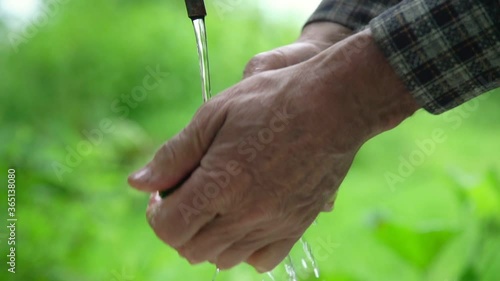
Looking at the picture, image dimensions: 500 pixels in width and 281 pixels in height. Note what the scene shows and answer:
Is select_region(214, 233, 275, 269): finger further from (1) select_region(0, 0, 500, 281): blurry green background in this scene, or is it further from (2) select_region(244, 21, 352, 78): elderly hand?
(1) select_region(0, 0, 500, 281): blurry green background

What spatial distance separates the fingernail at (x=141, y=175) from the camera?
59 cm

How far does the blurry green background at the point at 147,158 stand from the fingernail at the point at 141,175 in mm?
592

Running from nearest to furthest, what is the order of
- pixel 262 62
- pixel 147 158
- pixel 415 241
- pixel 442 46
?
pixel 442 46, pixel 262 62, pixel 415 241, pixel 147 158

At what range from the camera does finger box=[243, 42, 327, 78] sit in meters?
0.71

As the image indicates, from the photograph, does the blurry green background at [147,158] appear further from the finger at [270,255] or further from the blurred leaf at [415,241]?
the finger at [270,255]

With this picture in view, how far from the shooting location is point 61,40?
7.16 feet

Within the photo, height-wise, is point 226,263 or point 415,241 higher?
point 226,263

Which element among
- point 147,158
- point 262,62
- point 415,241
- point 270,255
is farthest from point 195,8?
point 147,158

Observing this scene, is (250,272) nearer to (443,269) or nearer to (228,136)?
(443,269)

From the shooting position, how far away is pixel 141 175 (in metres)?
0.60

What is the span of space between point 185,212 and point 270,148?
8cm

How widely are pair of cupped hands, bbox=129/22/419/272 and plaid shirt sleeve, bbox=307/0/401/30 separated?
18 cm

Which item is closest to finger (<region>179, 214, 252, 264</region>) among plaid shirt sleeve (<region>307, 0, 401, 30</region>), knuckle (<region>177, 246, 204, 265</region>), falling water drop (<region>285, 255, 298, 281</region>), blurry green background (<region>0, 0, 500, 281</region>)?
knuckle (<region>177, 246, 204, 265</region>)

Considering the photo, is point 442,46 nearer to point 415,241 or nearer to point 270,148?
point 270,148
